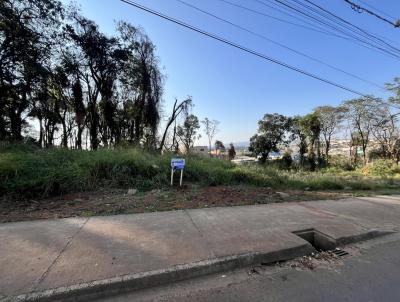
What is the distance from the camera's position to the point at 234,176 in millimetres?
8836

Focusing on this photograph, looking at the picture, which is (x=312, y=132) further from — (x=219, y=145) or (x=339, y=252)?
(x=339, y=252)

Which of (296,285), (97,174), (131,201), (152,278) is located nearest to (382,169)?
(131,201)

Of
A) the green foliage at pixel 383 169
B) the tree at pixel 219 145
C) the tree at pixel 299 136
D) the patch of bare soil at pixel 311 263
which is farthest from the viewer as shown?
the tree at pixel 219 145

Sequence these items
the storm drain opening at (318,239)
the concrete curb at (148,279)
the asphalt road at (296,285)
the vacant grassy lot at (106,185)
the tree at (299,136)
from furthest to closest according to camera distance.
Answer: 1. the tree at (299,136)
2. the vacant grassy lot at (106,185)
3. the storm drain opening at (318,239)
4. the asphalt road at (296,285)
5. the concrete curb at (148,279)

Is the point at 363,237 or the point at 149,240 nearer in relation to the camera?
the point at 149,240

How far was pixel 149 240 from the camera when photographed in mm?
3557

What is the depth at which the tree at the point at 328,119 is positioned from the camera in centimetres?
2836

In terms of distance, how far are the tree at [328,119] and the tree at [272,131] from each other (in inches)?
156

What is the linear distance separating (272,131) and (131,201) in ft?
94.8

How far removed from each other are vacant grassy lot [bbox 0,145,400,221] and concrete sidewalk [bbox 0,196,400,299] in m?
0.73

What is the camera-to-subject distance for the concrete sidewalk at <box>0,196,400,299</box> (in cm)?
270

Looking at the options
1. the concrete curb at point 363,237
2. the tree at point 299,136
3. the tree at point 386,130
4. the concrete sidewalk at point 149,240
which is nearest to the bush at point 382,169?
the tree at point 386,130

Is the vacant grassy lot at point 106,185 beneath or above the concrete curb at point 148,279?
above

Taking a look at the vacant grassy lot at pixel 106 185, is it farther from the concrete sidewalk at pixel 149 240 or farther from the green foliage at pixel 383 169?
the green foliage at pixel 383 169
